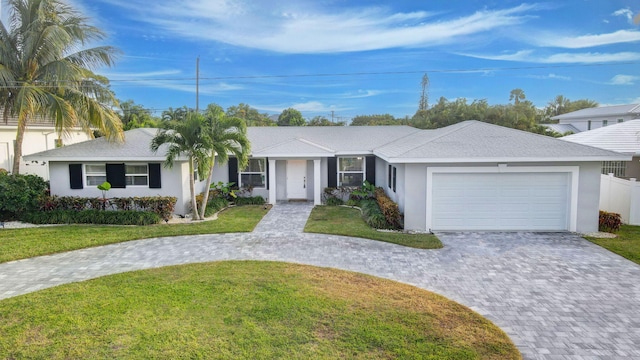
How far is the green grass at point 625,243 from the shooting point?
10141 millimetres

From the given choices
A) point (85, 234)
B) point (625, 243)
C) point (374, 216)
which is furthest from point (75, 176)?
point (625, 243)

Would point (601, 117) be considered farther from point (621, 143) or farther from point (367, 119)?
point (621, 143)

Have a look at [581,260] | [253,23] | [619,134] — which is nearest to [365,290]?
[581,260]

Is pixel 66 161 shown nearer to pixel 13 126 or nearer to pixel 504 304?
pixel 13 126

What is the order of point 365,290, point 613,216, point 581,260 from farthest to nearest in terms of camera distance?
point 613,216, point 581,260, point 365,290

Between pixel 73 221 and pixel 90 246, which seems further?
pixel 73 221

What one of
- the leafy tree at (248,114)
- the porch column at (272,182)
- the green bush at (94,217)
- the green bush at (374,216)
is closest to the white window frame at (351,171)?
the green bush at (374,216)

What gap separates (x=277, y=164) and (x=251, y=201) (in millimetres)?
2217

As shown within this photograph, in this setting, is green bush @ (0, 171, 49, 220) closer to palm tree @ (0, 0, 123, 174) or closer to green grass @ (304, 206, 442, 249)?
palm tree @ (0, 0, 123, 174)

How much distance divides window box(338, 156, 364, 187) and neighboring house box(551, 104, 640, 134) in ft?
101

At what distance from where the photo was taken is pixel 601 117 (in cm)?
4066

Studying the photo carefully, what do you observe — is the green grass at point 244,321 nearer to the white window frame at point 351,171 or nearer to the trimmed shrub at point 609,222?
the trimmed shrub at point 609,222

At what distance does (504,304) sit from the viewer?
23.4 ft

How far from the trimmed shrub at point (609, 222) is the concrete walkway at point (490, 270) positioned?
192 centimetres
